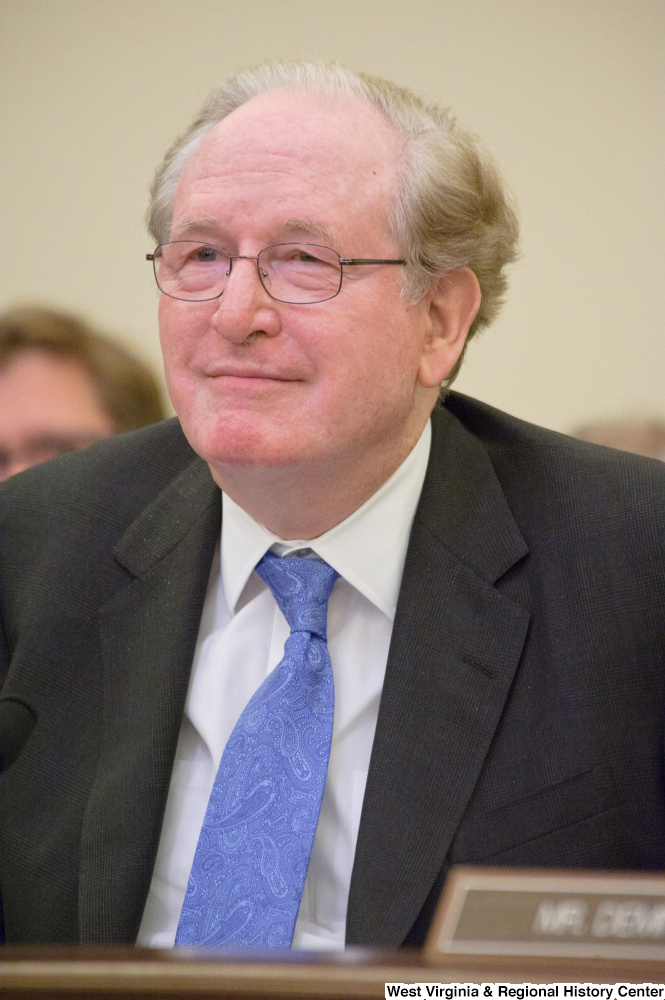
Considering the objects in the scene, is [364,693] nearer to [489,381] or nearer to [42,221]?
[489,381]

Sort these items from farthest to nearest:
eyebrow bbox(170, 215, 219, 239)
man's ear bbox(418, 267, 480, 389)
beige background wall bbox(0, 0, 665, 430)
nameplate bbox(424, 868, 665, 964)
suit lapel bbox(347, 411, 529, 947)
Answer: beige background wall bbox(0, 0, 665, 430)
man's ear bbox(418, 267, 480, 389)
eyebrow bbox(170, 215, 219, 239)
suit lapel bbox(347, 411, 529, 947)
nameplate bbox(424, 868, 665, 964)

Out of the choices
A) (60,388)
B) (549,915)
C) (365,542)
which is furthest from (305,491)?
(60,388)

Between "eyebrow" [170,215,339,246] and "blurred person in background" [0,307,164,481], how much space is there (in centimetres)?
100

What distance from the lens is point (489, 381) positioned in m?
2.20

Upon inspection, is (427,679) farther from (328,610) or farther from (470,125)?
(470,125)

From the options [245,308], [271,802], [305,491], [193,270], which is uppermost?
[193,270]

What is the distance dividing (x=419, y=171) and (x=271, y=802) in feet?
2.77

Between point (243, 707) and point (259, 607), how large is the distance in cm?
14

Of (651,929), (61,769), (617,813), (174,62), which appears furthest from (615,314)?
(651,929)

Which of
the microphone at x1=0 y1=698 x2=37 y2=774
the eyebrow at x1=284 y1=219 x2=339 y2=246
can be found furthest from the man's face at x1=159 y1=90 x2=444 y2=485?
the microphone at x1=0 y1=698 x2=37 y2=774

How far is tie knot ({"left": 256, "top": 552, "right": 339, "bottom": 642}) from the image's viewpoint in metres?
1.26

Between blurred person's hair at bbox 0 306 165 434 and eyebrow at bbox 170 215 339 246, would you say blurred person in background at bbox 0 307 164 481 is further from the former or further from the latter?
eyebrow at bbox 170 215 339 246

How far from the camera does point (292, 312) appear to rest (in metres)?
1.20

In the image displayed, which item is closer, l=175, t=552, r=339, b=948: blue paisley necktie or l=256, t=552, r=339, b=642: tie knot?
l=175, t=552, r=339, b=948: blue paisley necktie
